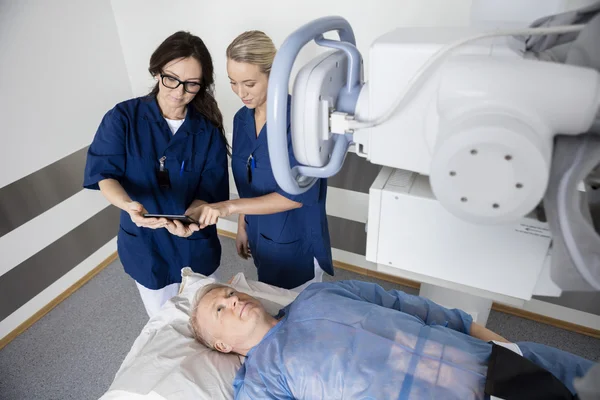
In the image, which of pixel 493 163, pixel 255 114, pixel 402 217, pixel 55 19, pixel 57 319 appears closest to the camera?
pixel 493 163

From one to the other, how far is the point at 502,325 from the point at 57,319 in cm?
245

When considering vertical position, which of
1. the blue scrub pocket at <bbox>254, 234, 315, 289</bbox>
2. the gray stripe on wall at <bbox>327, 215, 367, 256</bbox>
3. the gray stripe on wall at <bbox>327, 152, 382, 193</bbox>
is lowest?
the gray stripe on wall at <bbox>327, 215, 367, 256</bbox>

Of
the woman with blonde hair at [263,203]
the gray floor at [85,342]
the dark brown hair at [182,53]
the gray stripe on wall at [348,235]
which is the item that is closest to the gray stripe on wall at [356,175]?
the gray stripe on wall at [348,235]

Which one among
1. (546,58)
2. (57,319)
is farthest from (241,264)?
(546,58)

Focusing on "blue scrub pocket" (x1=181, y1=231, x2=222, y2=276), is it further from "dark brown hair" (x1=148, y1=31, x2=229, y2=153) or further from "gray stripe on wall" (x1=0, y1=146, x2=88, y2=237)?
"gray stripe on wall" (x1=0, y1=146, x2=88, y2=237)

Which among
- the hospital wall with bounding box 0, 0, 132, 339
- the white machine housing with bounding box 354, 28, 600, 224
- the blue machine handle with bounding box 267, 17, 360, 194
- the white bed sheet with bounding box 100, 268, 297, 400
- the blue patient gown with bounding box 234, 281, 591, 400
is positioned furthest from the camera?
the hospital wall with bounding box 0, 0, 132, 339

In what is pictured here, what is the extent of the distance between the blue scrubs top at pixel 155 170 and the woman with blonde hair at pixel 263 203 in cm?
14

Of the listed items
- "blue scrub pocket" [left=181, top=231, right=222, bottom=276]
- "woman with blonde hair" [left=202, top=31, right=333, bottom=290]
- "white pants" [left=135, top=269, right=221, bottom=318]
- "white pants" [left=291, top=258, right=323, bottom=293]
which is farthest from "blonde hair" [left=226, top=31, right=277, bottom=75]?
"white pants" [left=135, top=269, right=221, bottom=318]

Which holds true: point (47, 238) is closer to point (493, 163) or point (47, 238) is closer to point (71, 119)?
point (71, 119)

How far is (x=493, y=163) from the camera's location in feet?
1.45

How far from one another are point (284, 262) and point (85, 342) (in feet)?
4.15

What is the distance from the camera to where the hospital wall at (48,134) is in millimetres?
1904

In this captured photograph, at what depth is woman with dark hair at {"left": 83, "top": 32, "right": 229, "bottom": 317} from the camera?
1384 millimetres

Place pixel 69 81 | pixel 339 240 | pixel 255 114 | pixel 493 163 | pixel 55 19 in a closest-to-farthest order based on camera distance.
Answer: pixel 493 163
pixel 255 114
pixel 55 19
pixel 69 81
pixel 339 240
